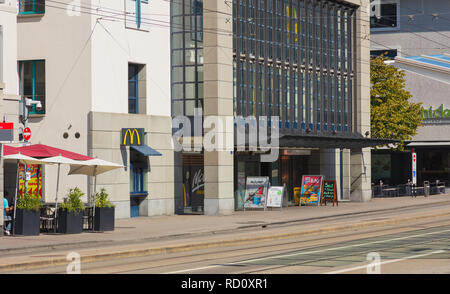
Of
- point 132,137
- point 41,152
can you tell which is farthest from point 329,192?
point 41,152

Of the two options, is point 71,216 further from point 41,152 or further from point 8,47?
point 8,47

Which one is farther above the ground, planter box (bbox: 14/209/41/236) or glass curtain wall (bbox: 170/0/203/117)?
glass curtain wall (bbox: 170/0/203/117)

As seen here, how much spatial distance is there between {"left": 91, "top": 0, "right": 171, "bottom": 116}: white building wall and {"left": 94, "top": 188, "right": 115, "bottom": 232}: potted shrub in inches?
260

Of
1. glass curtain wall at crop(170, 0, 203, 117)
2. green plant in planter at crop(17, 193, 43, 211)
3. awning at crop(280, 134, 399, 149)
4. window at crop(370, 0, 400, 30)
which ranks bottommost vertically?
green plant in planter at crop(17, 193, 43, 211)

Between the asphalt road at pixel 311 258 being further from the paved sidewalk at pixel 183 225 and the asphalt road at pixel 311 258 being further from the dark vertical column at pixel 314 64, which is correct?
the dark vertical column at pixel 314 64

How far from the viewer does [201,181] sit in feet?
135

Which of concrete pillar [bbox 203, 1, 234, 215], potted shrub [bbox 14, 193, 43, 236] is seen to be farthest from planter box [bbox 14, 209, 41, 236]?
concrete pillar [bbox 203, 1, 234, 215]

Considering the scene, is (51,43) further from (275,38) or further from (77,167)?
(275,38)

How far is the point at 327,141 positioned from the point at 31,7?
17.9 meters

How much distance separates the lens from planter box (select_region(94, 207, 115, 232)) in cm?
2972

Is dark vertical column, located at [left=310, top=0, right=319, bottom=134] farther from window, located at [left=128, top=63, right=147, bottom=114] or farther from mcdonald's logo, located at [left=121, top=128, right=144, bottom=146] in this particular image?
mcdonald's logo, located at [left=121, top=128, right=144, bottom=146]

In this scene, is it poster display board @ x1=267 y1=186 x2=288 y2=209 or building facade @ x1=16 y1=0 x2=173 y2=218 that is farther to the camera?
poster display board @ x1=267 y1=186 x2=288 y2=209
